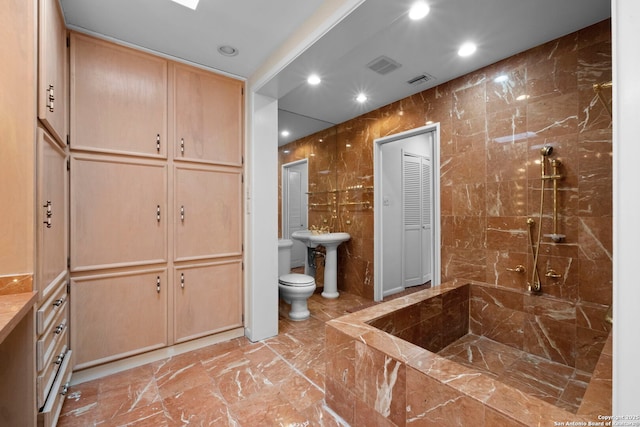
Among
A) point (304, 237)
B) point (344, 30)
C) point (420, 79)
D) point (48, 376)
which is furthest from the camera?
point (304, 237)

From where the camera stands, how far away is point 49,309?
1.38m

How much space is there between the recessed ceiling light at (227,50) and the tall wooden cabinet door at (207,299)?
172cm

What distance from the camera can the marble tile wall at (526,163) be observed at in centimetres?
198

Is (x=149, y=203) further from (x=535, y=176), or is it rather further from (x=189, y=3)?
(x=535, y=176)

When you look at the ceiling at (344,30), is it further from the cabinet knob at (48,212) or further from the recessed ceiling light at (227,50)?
the cabinet knob at (48,212)

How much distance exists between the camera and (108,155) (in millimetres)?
2010

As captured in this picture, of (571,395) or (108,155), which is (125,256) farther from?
(571,395)

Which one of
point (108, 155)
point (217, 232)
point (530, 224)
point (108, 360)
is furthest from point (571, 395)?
point (108, 155)

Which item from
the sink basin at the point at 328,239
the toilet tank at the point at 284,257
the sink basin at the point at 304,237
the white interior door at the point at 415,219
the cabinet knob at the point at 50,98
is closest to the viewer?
the cabinet knob at the point at 50,98

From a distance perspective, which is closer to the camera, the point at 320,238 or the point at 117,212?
the point at 117,212

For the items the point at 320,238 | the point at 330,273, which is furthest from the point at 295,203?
the point at 330,273

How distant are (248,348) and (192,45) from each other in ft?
7.99

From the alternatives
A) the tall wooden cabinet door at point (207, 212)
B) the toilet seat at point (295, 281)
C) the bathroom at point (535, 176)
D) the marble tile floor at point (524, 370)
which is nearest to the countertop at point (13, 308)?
the tall wooden cabinet door at point (207, 212)

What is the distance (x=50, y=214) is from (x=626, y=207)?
2.25 m
